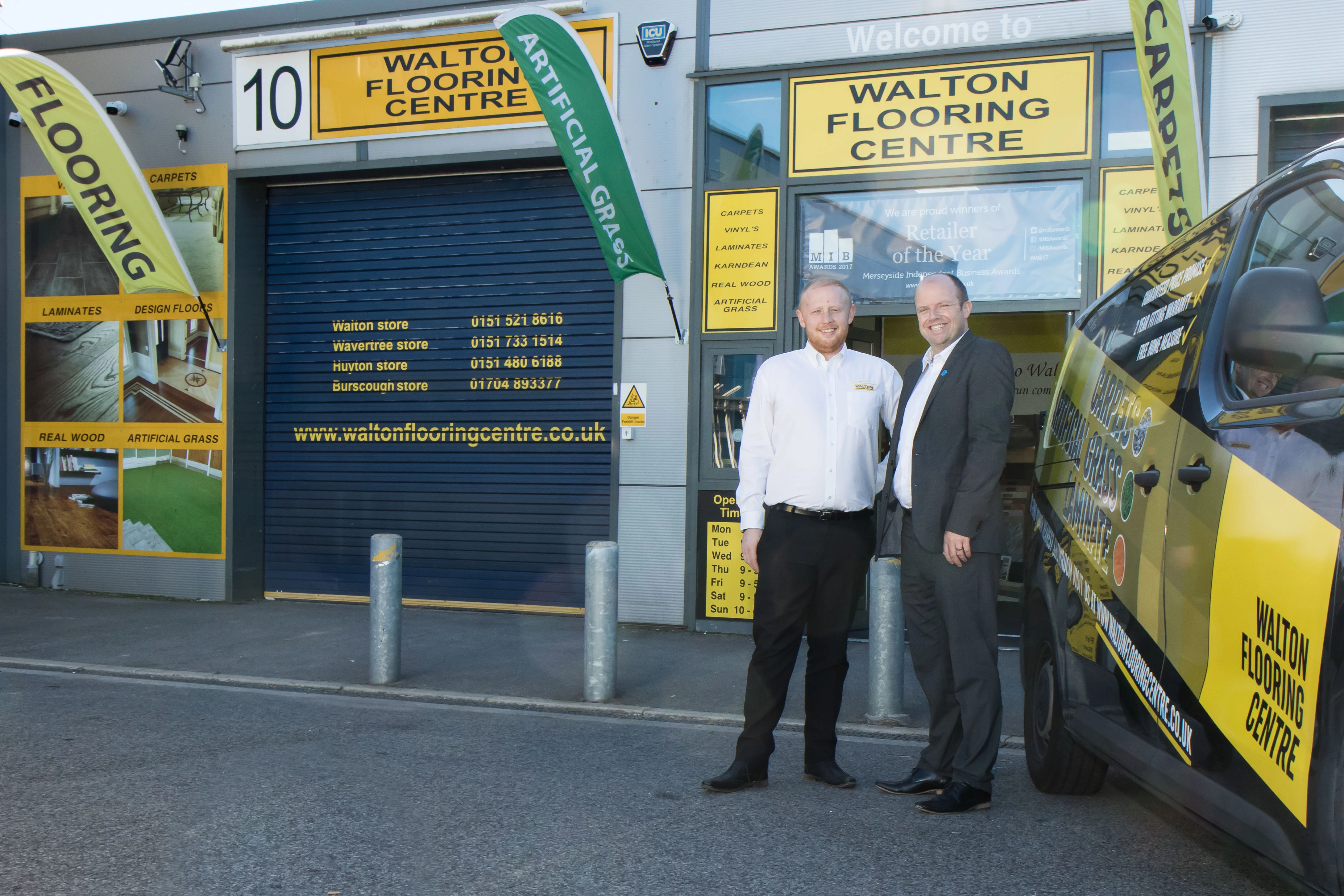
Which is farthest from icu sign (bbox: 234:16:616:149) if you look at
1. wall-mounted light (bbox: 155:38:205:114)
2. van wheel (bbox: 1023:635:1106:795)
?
van wheel (bbox: 1023:635:1106:795)

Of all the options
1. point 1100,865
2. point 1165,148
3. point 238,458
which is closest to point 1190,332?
point 1100,865

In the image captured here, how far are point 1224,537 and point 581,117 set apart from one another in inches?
237

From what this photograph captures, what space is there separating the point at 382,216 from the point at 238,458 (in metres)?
2.51

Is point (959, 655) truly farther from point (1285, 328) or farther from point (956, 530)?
point (1285, 328)

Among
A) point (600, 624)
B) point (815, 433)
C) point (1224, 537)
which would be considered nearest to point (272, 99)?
point (600, 624)

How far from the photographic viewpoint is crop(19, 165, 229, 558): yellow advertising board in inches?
394

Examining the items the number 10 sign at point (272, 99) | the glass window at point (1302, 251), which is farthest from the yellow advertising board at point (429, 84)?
the glass window at point (1302, 251)

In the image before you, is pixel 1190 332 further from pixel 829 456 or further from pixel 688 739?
pixel 688 739

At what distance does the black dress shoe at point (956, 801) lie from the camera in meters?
4.12

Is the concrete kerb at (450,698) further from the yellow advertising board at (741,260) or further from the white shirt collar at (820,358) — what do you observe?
the yellow advertising board at (741,260)

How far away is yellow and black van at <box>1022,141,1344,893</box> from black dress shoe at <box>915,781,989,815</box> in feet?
1.14

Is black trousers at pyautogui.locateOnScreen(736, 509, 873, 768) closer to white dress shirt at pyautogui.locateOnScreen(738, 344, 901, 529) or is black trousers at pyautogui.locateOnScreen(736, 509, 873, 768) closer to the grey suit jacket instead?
white dress shirt at pyautogui.locateOnScreen(738, 344, 901, 529)

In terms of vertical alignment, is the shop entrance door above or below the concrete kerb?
above

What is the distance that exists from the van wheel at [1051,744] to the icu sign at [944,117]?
4.65m
